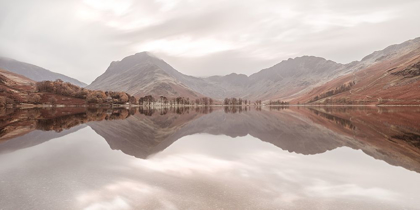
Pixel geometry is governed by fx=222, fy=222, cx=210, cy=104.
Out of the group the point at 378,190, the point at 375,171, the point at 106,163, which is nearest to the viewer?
the point at 378,190

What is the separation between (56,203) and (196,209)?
22.0 feet

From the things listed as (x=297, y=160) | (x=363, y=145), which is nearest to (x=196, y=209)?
(x=297, y=160)

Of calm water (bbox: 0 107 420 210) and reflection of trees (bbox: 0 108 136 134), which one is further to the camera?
reflection of trees (bbox: 0 108 136 134)

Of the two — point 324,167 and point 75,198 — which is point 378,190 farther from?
point 75,198

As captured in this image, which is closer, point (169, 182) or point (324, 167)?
point (169, 182)

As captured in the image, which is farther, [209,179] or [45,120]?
[45,120]

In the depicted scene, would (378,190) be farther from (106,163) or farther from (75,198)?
(106,163)

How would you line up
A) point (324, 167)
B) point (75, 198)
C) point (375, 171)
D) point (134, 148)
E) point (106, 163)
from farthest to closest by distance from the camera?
point (134, 148) → point (106, 163) → point (324, 167) → point (375, 171) → point (75, 198)

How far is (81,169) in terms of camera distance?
16.5 metres

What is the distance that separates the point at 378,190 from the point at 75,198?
53.5 ft

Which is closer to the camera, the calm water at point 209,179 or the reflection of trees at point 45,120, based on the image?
the calm water at point 209,179

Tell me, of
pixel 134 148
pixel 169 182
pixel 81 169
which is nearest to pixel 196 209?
pixel 169 182

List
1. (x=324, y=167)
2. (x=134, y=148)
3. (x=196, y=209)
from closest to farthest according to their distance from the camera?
1. (x=196, y=209)
2. (x=324, y=167)
3. (x=134, y=148)

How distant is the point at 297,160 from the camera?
19125 mm
